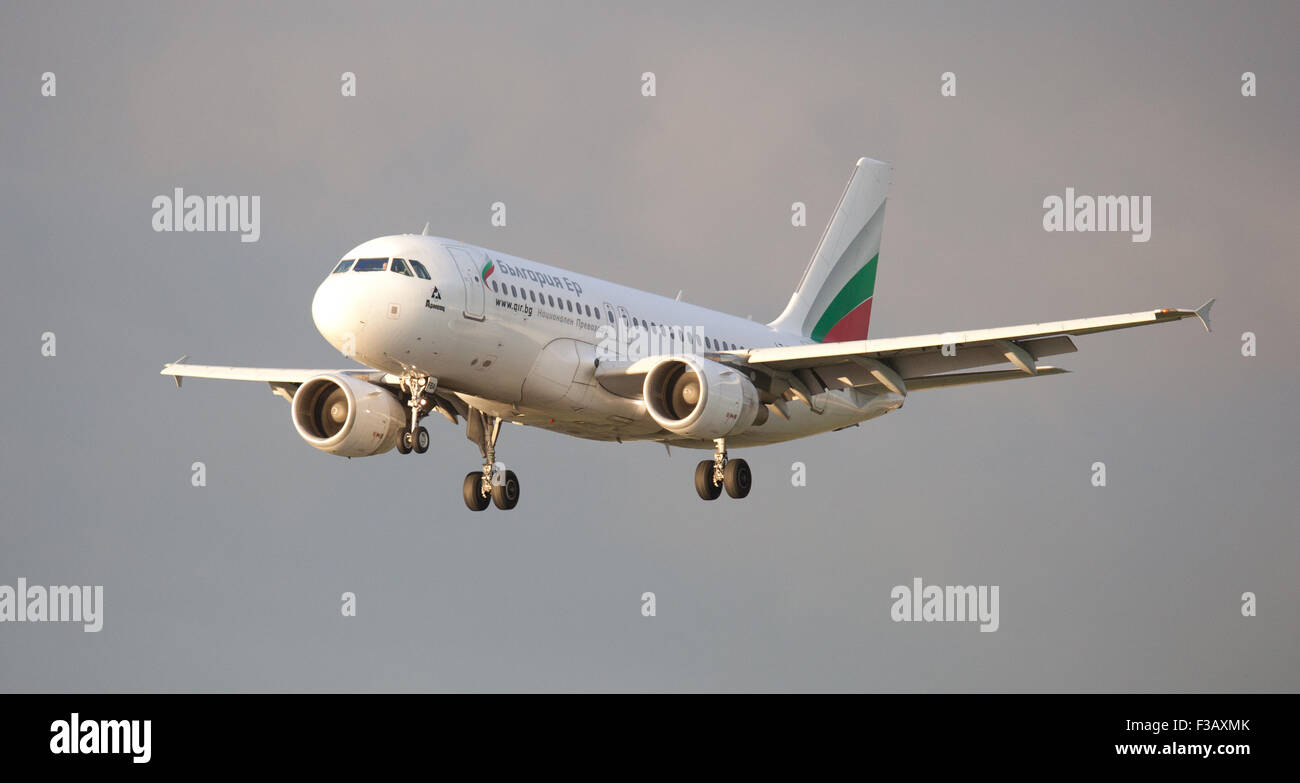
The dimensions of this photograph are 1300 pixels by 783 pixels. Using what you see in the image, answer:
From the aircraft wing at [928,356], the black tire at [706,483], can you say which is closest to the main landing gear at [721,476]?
the black tire at [706,483]

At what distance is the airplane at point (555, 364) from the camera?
41000 millimetres

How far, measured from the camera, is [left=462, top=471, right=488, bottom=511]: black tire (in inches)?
1847

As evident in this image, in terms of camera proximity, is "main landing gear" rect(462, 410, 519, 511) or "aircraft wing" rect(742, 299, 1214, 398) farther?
"main landing gear" rect(462, 410, 519, 511)

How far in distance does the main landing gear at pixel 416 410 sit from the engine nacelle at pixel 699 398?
18.0 feet

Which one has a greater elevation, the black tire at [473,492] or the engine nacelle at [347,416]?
the engine nacelle at [347,416]

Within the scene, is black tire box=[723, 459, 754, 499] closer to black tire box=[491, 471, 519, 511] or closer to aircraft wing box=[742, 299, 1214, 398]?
aircraft wing box=[742, 299, 1214, 398]

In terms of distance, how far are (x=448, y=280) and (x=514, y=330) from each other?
2276mm

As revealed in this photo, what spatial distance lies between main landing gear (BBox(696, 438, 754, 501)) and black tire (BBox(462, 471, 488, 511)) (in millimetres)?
5937

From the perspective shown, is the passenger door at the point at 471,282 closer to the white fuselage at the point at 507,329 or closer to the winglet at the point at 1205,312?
the white fuselage at the point at 507,329

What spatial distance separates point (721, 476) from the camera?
4775cm

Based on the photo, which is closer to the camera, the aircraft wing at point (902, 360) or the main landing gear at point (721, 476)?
the aircraft wing at point (902, 360)

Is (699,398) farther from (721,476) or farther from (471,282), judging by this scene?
(471,282)

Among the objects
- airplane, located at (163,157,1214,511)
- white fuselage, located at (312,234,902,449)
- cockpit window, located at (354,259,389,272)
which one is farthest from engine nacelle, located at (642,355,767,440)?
cockpit window, located at (354,259,389,272)

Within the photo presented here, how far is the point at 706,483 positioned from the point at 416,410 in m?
9.36
